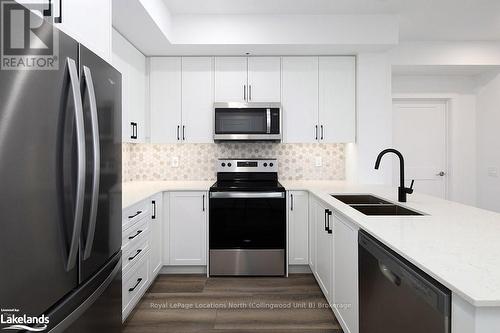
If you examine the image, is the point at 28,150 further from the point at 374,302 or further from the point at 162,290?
the point at 162,290

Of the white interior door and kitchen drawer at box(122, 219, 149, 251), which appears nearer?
kitchen drawer at box(122, 219, 149, 251)

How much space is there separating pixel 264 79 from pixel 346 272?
2231mm

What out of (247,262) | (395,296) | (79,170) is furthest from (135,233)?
(395,296)

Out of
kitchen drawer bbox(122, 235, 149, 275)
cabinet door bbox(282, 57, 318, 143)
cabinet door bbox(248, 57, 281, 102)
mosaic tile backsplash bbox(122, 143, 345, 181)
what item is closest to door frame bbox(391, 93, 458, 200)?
mosaic tile backsplash bbox(122, 143, 345, 181)

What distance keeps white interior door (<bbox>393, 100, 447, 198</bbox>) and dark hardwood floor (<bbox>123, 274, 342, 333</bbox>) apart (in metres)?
2.31

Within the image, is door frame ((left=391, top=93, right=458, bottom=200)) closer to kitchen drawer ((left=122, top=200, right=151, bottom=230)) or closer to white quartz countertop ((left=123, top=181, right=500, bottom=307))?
white quartz countertop ((left=123, top=181, right=500, bottom=307))

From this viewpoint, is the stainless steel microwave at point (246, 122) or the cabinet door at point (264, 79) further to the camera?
the cabinet door at point (264, 79)

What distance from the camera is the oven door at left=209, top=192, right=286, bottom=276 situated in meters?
3.02

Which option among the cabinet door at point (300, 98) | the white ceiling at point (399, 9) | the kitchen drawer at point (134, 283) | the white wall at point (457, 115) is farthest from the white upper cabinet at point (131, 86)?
the white wall at point (457, 115)

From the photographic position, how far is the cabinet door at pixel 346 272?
1.73 meters

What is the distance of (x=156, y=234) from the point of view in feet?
9.48

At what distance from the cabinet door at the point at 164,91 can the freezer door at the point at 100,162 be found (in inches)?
75.1

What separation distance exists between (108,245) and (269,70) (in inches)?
102

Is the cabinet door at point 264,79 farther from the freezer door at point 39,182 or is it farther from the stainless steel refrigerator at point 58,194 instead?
the freezer door at point 39,182
